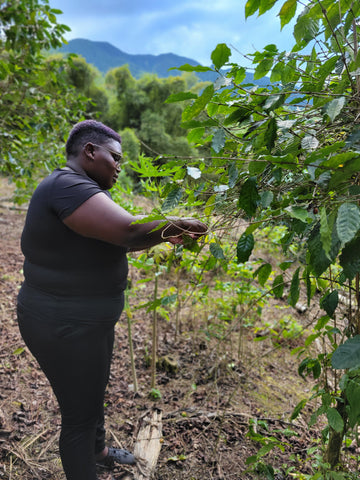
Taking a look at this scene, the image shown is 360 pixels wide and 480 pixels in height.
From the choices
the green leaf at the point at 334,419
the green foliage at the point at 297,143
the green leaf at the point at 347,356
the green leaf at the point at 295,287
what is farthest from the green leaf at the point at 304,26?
the green leaf at the point at 334,419

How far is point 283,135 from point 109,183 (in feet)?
2.74

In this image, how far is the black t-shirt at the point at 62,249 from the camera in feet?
3.79

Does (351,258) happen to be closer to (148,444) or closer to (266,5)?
(266,5)

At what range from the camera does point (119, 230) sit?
3.47ft

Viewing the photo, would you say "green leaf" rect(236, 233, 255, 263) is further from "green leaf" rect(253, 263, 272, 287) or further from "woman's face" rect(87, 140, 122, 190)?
"woman's face" rect(87, 140, 122, 190)

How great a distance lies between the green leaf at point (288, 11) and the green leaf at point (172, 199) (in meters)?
0.52

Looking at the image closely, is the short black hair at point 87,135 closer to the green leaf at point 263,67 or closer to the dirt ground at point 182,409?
the green leaf at point 263,67

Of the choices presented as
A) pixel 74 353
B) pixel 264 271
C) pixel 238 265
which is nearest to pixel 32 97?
pixel 238 265

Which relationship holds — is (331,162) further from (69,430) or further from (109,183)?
(69,430)

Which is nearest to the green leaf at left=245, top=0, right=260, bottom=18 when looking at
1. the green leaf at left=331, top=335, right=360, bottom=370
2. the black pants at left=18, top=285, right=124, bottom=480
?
the green leaf at left=331, top=335, right=360, bottom=370

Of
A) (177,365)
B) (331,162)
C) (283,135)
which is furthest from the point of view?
(177,365)

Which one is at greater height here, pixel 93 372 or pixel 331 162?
pixel 331 162

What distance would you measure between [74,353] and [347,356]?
3.33 feet

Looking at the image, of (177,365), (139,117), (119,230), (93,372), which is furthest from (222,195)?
(139,117)
